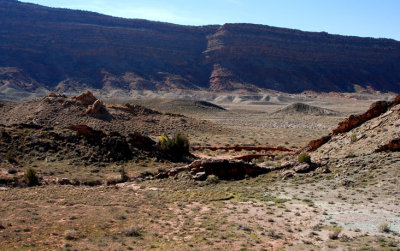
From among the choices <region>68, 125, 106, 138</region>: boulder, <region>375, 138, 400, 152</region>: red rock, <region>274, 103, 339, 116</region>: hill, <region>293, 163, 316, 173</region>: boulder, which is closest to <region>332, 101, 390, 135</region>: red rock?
<region>375, 138, 400, 152</region>: red rock

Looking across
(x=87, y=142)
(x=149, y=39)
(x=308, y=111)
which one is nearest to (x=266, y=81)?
(x=149, y=39)

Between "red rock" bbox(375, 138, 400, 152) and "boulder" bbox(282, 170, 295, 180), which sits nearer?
"red rock" bbox(375, 138, 400, 152)

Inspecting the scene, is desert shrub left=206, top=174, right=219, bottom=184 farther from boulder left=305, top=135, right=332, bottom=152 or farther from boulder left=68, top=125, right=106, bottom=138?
boulder left=68, top=125, right=106, bottom=138

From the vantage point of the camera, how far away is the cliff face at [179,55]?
121938 mm

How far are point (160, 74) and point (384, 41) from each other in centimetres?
9292

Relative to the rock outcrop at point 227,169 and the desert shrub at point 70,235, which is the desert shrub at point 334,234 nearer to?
the desert shrub at point 70,235

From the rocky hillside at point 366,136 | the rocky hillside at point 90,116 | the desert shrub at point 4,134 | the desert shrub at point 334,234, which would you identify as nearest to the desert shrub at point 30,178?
the desert shrub at point 4,134

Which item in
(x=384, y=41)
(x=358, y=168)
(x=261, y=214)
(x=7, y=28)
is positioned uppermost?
(x=384, y=41)

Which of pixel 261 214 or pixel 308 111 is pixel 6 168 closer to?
pixel 261 214

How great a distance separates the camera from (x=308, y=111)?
72.4m

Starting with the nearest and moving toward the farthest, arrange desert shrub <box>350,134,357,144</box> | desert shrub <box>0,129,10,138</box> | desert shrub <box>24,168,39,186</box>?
desert shrub <box>24,168,39,186</box> < desert shrub <box>350,134,357,144</box> < desert shrub <box>0,129,10,138</box>

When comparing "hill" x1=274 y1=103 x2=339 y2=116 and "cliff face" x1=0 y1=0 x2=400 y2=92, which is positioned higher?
"cliff face" x1=0 y1=0 x2=400 y2=92

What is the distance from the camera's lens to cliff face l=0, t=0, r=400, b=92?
122 m

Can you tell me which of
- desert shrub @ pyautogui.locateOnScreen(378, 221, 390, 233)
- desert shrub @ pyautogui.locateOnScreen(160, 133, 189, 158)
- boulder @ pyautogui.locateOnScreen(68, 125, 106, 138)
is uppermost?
desert shrub @ pyautogui.locateOnScreen(378, 221, 390, 233)
